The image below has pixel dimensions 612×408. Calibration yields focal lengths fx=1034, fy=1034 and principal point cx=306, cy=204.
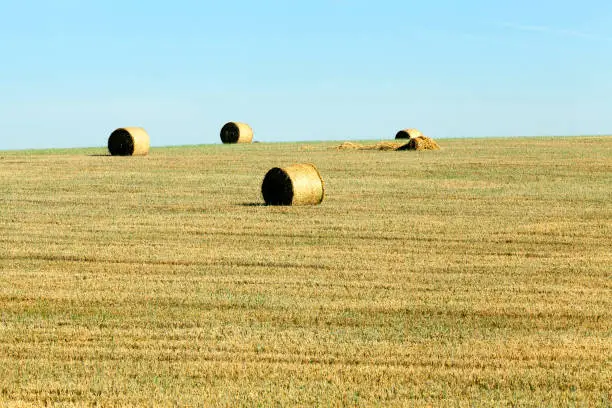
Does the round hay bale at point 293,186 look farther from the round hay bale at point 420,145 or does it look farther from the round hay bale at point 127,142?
the round hay bale at point 420,145

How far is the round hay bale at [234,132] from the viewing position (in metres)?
56.5

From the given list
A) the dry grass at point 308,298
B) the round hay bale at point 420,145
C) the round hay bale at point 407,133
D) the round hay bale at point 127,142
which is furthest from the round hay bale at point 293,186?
the round hay bale at point 407,133

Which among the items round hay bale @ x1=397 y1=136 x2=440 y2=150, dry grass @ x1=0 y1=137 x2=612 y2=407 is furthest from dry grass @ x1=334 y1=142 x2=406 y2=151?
dry grass @ x1=0 y1=137 x2=612 y2=407

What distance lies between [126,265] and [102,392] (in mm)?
7380

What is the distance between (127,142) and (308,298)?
31.5m

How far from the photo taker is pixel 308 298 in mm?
13430

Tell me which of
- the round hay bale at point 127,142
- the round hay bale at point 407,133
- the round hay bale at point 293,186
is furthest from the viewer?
the round hay bale at point 407,133

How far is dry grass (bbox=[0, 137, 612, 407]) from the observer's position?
30.7 ft

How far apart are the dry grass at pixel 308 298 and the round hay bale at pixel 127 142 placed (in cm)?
1480

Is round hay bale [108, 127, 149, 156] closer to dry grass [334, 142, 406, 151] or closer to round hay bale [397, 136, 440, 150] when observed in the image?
dry grass [334, 142, 406, 151]

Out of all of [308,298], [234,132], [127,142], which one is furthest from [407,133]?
[308,298]

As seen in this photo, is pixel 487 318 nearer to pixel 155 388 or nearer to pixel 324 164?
pixel 155 388

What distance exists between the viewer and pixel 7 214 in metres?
23.7

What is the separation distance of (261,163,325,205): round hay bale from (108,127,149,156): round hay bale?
769 inches
